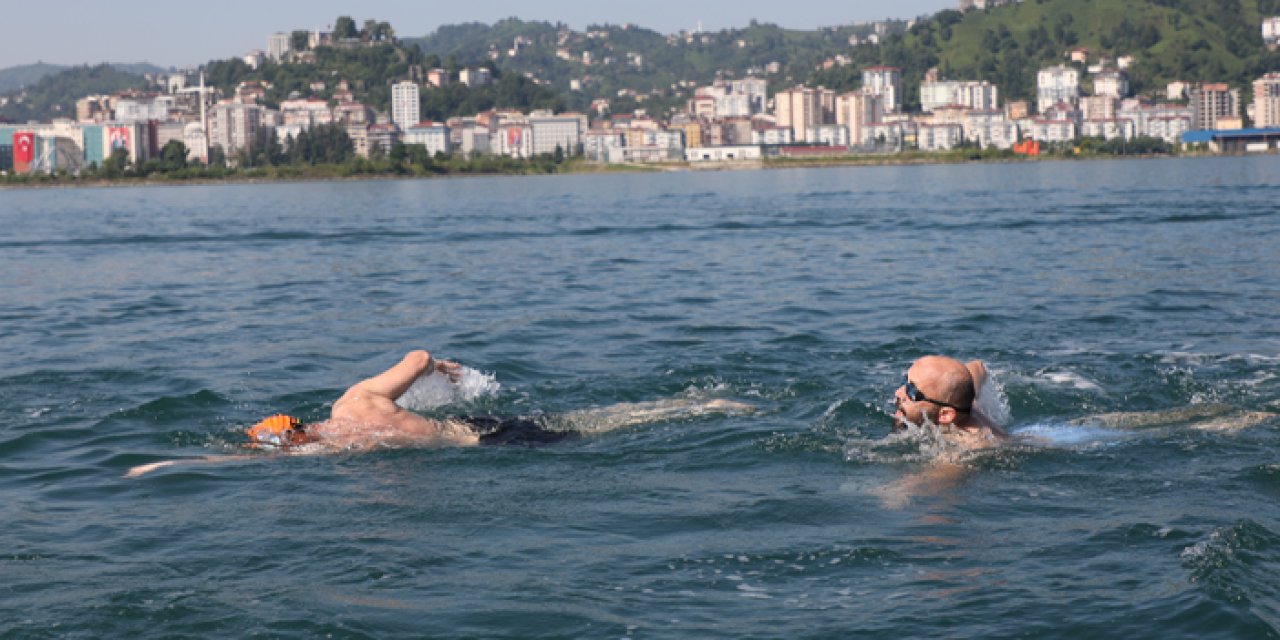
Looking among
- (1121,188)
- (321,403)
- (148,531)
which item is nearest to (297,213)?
(1121,188)

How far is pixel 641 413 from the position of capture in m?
12.1

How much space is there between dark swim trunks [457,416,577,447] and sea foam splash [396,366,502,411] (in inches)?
15.3

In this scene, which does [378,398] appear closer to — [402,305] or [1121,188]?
[402,305]

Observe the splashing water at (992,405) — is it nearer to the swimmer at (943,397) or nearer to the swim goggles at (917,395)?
the swimmer at (943,397)

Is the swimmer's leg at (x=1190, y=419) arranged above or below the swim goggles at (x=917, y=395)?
below

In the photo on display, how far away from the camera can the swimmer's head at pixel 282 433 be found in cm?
1080

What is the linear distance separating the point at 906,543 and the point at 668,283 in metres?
18.2

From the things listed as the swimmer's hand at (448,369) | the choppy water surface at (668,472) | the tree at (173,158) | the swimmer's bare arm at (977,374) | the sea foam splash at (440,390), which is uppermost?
the tree at (173,158)

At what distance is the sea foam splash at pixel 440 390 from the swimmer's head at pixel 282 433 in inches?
33.0

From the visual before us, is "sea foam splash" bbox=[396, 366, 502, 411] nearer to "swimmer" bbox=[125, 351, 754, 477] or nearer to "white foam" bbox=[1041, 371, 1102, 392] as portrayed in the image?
"swimmer" bbox=[125, 351, 754, 477]

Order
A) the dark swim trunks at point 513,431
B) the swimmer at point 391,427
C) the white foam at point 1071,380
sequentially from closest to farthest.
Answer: the swimmer at point 391,427
the dark swim trunks at point 513,431
the white foam at point 1071,380

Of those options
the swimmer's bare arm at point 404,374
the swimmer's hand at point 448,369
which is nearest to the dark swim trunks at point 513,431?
the swimmer's hand at point 448,369

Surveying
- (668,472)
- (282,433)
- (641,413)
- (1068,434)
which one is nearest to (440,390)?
(282,433)

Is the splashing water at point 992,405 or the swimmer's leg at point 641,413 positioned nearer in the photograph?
the splashing water at point 992,405
